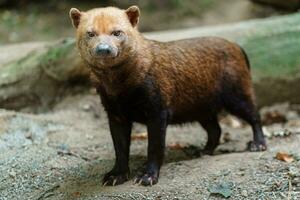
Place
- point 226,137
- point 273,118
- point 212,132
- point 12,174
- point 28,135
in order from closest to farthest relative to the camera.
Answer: point 12,174 → point 28,135 → point 212,132 → point 226,137 → point 273,118

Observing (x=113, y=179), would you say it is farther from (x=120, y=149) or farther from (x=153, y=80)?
(x=153, y=80)

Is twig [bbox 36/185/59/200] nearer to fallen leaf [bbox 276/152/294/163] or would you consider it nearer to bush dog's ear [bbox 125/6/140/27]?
bush dog's ear [bbox 125/6/140/27]

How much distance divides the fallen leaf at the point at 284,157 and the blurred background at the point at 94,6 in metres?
5.96

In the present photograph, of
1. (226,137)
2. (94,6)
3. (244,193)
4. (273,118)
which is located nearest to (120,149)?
(244,193)

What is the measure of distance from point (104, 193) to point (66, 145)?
4.91ft

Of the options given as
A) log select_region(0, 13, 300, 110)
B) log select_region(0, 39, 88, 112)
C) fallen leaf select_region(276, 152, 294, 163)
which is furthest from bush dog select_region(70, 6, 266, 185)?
log select_region(0, 39, 88, 112)

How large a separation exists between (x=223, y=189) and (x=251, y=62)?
10.7 feet

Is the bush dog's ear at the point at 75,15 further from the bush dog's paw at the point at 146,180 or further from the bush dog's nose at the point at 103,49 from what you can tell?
the bush dog's paw at the point at 146,180

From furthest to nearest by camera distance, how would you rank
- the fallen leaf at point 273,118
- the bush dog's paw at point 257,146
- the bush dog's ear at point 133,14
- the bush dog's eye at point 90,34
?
1. the fallen leaf at point 273,118
2. the bush dog's paw at point 257,146
3. the bush dog's ear at point 133,14
4. the bush dog's eye at point 90,34

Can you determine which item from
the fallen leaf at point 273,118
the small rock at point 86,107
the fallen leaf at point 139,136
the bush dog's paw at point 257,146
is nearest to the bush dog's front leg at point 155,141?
the bush dog's paw at point 257,146

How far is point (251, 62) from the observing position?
7.79m

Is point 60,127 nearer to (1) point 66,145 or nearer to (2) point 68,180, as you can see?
(1) point 66,145

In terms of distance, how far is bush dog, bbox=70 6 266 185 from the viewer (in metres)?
4.93

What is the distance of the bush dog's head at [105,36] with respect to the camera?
185 inches
